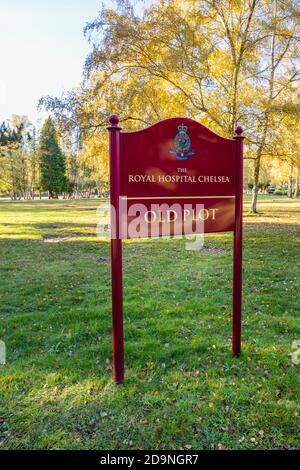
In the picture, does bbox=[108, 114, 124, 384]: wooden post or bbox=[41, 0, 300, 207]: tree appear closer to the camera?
bbox=[108, 114, 124, 384]: wooden post

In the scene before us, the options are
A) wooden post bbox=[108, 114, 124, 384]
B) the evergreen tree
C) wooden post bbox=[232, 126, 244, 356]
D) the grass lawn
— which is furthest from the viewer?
the evergreen tree

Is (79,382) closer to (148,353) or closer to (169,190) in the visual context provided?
(148,353)

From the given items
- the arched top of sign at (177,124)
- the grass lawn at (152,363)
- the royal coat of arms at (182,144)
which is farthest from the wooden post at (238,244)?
the royal coat of arms at (182,144)

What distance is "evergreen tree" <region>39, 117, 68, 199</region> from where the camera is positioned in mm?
48688

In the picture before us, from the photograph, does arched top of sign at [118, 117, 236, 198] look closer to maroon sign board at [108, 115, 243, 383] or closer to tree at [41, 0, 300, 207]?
maroon sign board at [108, 115, 243, 383]

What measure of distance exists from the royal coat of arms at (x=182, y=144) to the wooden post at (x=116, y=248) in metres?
0.56

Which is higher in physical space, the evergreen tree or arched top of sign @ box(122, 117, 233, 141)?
the evergreen tree

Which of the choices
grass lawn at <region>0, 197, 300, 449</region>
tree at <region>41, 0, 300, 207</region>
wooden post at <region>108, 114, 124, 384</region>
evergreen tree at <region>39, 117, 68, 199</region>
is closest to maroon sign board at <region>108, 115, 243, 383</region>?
wooden post at <region>108, 114, 124, 384</region>

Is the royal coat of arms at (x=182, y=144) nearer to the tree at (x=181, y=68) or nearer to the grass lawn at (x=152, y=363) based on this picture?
the grass lawn at (x=152, y=363)

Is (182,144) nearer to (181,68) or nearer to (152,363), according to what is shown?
(152,363)

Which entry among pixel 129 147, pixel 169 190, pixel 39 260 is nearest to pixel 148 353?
pixel 169 190

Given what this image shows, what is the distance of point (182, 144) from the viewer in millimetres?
3088

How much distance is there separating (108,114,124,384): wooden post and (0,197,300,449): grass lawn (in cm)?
27

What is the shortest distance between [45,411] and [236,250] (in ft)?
7.57
